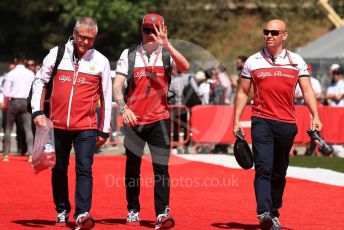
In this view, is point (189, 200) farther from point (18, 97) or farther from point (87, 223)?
point (18, 97)

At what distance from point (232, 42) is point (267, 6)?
4381 mm

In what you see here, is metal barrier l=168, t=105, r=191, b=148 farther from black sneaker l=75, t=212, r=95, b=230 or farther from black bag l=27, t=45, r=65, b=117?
black sneaker l=75, t=212, r=95, b=230

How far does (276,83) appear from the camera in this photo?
35.8 ft

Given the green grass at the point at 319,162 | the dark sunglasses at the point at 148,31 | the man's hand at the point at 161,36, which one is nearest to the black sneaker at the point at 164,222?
the man's hand at the point at 161,36

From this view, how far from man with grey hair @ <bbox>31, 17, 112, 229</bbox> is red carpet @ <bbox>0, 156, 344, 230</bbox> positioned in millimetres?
727

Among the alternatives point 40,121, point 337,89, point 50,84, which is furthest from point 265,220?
point 337,89

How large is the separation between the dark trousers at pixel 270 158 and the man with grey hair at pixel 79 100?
152 centimetres

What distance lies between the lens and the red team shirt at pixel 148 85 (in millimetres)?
11031

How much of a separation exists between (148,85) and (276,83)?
1.29 meters

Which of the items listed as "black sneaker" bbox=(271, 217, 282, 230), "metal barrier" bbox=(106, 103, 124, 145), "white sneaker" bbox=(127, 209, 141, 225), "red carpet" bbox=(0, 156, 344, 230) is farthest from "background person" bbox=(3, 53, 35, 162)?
"black sneaker" bbox=(271, 217, 282, 230)

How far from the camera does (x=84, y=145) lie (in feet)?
35.0

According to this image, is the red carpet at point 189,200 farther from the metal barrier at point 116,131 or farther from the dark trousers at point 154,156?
the metal barrier at point 116,131

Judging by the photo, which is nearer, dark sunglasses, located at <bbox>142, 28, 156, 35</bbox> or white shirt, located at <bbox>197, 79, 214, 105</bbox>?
dark sunglasses, located at <bbox>142, 28, 156, 35</bbox>

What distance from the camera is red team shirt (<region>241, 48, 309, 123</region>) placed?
10.9 m
